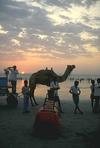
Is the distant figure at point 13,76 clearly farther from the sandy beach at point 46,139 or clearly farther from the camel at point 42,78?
the sandy beach at point 46,139

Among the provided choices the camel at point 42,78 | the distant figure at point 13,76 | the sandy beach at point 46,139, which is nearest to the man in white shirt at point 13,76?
the distant figure at point 13,76

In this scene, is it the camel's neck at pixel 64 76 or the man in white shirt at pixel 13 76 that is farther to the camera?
the camel's neck at pixel 64 76

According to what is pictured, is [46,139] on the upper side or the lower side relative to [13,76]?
lower

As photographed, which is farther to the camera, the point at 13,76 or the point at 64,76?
the point at 64,76

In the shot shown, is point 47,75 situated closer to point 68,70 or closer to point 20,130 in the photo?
point 68,70

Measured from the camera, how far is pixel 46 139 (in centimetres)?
1354

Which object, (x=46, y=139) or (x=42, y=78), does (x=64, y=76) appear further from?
(x=46, y=139)

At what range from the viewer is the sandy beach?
42.1 feet

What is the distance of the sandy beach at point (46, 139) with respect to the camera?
505 inches

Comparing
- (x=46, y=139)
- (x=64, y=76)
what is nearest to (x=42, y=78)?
(x=64, y=76)

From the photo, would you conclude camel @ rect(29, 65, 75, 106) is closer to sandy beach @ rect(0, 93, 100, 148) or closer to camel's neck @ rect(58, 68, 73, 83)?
camel's neck @ rect(58, 68, 73, 83)

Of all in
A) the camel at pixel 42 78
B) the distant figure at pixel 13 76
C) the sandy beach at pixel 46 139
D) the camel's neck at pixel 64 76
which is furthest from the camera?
the camel's neck at pixel 64 76

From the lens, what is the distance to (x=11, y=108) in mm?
22375

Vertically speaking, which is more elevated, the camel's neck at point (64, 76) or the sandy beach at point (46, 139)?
the camel's neck at point (64, 76)
